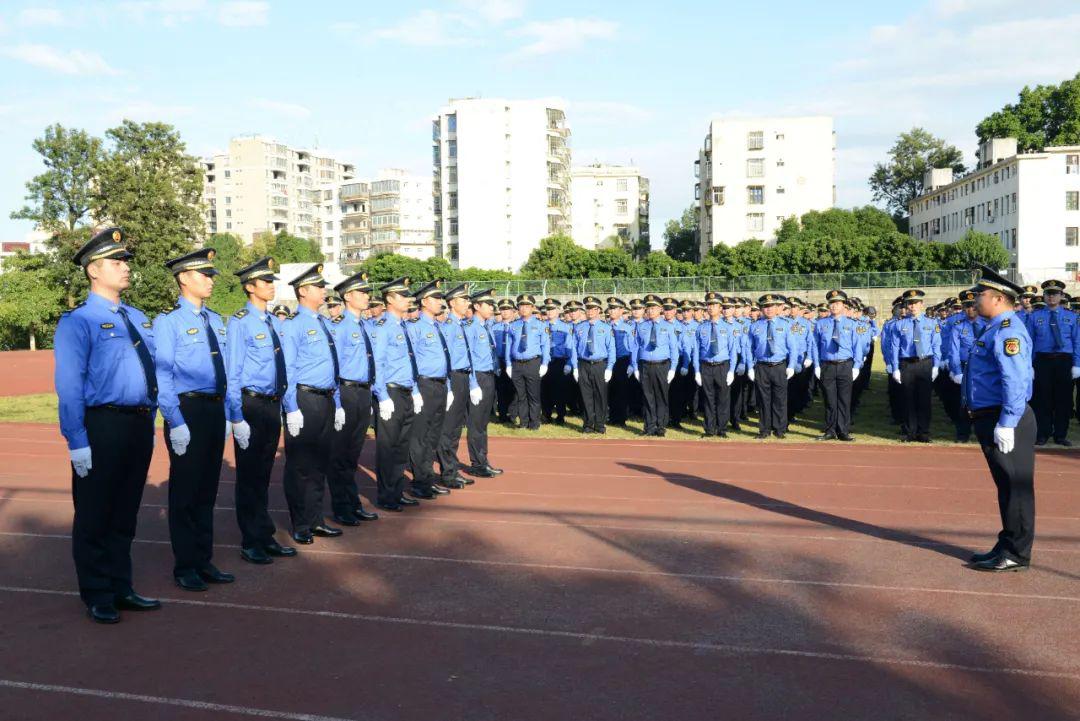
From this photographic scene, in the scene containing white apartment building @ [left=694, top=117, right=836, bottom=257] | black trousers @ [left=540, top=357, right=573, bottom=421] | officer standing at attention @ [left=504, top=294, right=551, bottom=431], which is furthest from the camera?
white apartment building @ [left=694, top=117, right=836, bottom=257]

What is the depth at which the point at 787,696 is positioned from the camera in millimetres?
4406

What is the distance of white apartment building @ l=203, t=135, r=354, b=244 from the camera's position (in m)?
122

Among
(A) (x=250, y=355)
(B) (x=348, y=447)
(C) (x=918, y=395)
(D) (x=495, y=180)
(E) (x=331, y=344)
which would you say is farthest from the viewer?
(D) (x=495, y=180)

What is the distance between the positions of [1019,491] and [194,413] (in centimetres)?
566

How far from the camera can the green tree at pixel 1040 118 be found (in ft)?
211

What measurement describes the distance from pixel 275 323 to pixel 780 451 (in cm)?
769

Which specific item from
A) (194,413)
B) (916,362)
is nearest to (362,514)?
(194,413)

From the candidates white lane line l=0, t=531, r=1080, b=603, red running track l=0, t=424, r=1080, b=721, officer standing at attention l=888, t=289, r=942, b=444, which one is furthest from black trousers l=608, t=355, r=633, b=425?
white lane line l=0, t=531, r=1080, b=603

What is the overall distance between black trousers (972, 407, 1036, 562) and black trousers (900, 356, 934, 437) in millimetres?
6780

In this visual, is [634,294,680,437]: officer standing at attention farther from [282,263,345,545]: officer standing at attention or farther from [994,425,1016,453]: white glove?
[994,425,1016,453]: white glove

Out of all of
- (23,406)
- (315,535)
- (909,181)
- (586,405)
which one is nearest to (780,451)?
(586,405)

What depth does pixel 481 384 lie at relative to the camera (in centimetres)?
1103

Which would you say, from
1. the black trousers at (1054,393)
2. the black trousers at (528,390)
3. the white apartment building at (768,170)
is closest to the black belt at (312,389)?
the black trousers at (528,390)

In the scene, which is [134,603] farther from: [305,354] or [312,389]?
[305,354]
